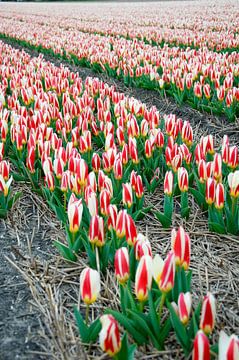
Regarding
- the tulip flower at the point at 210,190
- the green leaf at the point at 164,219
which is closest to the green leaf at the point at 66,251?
the green leaf at the point at 164,219

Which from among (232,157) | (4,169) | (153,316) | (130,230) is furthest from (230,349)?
(4,169)

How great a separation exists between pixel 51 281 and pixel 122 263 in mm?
527

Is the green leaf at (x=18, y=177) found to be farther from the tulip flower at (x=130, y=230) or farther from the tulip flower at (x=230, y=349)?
the tulip flower at (x=230, y=349)

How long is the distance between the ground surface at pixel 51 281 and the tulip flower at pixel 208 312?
0.69 feet

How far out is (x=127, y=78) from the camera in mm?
5461

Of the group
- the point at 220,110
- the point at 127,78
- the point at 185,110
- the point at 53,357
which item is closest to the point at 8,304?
the point at 53,357

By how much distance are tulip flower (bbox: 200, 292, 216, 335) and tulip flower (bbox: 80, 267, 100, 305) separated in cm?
34

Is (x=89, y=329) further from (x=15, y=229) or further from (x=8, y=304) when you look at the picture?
(x=15, y=229)

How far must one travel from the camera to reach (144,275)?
131 cm

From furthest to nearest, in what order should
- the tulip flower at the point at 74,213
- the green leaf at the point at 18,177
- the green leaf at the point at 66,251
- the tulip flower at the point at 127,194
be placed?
the green leaf at the point at 18,177 < the tulip flower at the point at 127,194 < the green leaf at the point at 66,251 < the tulip flower at the point at 74,213

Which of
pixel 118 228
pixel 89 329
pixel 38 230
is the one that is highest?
pixel 118 228

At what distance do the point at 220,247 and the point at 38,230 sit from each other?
94 centimetres

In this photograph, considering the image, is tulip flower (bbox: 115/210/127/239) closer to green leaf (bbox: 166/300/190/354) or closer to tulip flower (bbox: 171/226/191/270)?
tulip flower (bbox: 171/226/191/270)

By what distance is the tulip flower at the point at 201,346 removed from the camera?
1.08m
